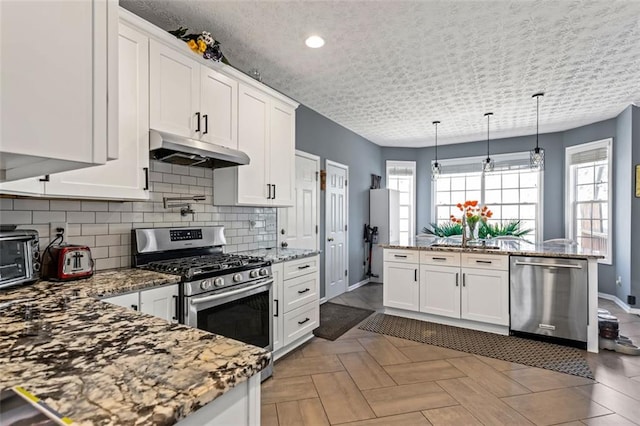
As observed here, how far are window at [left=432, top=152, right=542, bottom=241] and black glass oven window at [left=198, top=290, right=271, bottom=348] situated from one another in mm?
5172

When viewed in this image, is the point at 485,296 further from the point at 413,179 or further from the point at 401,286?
the point at 413,179

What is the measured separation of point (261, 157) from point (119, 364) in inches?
93.6

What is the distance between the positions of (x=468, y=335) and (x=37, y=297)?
11.5ft

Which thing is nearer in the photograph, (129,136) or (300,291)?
(129,136)

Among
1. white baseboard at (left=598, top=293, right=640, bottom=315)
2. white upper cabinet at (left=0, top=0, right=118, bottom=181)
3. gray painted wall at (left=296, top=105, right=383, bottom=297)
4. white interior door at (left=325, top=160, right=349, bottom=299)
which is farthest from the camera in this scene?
white interior door at (left=325, top=160, right=349, bottom=299)

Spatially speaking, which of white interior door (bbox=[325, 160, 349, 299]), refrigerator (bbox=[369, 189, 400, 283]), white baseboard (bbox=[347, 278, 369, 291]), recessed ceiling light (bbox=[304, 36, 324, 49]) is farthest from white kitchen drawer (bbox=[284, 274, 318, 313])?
refrigerator (bbox=[369, 189, 400, 283])

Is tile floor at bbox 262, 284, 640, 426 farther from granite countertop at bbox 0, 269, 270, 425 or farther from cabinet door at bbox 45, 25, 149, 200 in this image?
cabinet door at bbox 45, 25, 149, 200

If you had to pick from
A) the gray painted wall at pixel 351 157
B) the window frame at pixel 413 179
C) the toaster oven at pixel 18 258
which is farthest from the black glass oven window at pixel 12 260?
the window frame at pixel 413 179

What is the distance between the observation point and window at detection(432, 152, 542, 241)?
5969 millimetres

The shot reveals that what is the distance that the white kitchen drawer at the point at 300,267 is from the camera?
2840mm

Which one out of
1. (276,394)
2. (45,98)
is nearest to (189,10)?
(45,98)

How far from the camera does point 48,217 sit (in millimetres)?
1895

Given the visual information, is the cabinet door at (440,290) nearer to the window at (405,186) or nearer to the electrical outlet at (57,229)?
the window at (405,186)

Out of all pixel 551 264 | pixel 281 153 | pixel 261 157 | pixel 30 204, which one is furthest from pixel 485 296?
pixel 30 204
